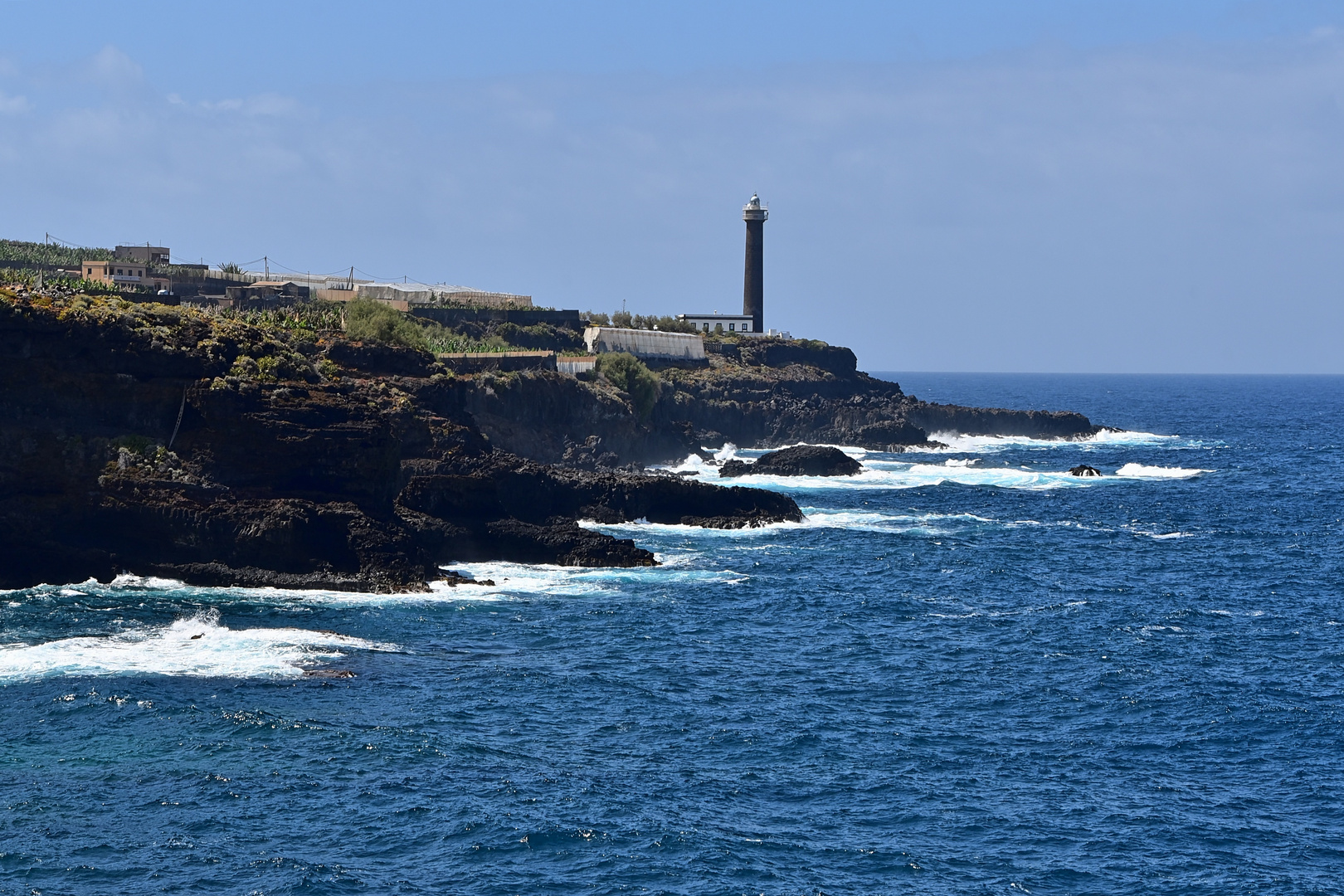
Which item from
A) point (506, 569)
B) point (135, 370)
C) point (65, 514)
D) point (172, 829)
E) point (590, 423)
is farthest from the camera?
point (590, 423)

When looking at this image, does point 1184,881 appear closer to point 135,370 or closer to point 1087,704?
point 1087,704

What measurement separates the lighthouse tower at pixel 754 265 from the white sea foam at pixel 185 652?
139 m

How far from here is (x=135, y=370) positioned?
62.7m

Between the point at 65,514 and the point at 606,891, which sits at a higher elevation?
the point at 65,514

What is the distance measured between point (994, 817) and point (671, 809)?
837 cm

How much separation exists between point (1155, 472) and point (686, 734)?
91773 mm

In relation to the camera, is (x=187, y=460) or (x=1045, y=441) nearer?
(x=187, y=460)

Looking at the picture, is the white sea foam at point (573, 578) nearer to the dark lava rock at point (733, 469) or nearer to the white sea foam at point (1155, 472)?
the dark lava rock at point (733, 469)

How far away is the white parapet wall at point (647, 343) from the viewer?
149500 millimetres

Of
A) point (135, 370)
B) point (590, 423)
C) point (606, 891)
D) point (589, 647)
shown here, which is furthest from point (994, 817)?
point (590, 423)

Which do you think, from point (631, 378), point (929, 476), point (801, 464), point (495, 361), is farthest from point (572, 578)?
point (631, 378)

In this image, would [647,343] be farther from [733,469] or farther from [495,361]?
[495,361]

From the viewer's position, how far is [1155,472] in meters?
125

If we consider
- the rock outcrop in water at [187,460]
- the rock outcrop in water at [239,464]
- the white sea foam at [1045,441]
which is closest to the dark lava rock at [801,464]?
the white sea foam at [1045,441]
